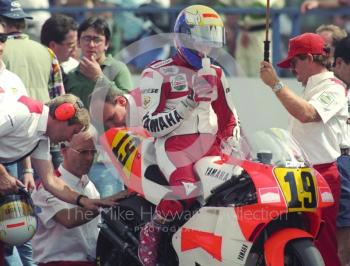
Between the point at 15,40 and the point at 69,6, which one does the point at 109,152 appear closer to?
the point at 15,40

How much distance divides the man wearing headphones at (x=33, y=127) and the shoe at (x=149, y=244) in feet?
2.80

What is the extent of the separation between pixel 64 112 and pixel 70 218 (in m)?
0.85

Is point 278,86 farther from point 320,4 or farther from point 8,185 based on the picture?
point 320,4

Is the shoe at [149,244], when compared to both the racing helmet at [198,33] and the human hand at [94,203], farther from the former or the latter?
the racing helmet at [198,33]

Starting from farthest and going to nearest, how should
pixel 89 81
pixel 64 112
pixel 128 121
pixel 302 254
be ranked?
pixel 89 81, pixel 128 121, pixel 64 112, pixel 302 254

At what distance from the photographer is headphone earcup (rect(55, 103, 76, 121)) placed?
8.38 m

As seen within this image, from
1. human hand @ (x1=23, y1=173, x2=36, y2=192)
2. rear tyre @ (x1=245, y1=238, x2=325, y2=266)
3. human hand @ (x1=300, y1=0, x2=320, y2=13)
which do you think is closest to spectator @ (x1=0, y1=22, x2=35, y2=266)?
human hand @ (x1=23, y1=173, x2=36, y2=192)

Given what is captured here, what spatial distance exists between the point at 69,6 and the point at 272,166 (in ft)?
18.2

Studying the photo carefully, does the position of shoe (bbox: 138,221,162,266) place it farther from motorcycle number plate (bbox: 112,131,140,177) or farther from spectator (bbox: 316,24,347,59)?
spectator (bbox: 316,24,347,59)

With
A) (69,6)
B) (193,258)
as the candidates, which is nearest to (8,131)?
(193,258)

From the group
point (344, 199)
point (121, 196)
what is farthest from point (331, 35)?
point (121, 196)

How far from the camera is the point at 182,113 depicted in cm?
811

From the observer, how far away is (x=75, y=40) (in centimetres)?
1076

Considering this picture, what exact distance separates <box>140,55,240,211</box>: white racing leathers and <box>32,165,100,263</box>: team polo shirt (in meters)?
0.94
